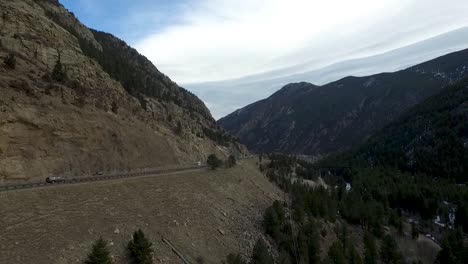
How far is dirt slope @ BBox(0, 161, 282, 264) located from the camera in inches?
1128

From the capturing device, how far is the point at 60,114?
5241 cm

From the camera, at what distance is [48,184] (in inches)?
1511

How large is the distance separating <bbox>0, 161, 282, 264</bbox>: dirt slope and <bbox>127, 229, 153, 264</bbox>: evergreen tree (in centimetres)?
88

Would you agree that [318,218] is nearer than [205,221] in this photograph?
No

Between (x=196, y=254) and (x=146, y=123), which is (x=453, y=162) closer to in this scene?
(x=146, y=123)

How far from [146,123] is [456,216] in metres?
76.5

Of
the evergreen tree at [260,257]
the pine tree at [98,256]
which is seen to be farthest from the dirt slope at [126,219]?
the evergreen tree at [260,257]

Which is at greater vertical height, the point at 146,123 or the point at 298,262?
the point at 146,123

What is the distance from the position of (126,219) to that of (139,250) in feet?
20.2

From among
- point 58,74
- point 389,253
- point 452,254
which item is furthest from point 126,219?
point 452,254

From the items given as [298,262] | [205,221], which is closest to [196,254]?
[205,221]

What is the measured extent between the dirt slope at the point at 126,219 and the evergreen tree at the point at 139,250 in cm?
88

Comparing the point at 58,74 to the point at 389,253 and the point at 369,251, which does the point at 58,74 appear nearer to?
the point at 369,251

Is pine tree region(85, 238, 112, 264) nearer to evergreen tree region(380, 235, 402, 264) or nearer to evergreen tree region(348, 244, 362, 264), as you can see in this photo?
evergreen tree region(348, 244, 362, 264)
